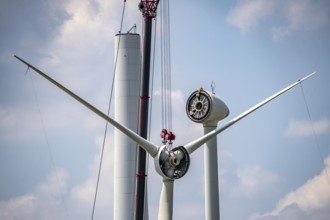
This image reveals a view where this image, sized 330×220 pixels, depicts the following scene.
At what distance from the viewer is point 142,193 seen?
6712 centimetres

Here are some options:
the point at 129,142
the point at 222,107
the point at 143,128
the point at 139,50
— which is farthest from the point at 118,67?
the point at 143,128

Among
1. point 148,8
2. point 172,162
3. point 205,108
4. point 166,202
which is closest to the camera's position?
point 172,162

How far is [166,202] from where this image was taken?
60.9 m

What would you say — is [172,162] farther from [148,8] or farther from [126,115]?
[126,115]

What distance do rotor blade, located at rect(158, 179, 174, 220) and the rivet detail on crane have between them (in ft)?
63.1

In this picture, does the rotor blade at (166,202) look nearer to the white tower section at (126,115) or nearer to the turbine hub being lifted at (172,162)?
the turbine hub being lifted at (172,162)

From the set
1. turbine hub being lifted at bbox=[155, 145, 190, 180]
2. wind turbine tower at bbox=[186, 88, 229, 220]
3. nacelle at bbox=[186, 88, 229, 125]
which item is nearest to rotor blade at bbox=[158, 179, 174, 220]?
turbine hub being lifted at bbox=[155, 145, 190, 180]

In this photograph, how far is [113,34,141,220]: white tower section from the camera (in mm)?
85062

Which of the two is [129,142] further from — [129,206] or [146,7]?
[146,7]

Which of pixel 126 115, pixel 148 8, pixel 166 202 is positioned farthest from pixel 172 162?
pixel 126 115

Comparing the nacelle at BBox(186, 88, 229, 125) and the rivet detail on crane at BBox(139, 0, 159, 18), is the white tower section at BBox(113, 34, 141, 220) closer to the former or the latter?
the nacelle at BBox(186, 88, 229, 125)

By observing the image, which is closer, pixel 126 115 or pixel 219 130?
pixel 219 130

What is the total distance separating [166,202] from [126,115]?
1074 inches

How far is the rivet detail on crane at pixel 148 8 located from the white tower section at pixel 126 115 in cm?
1932
